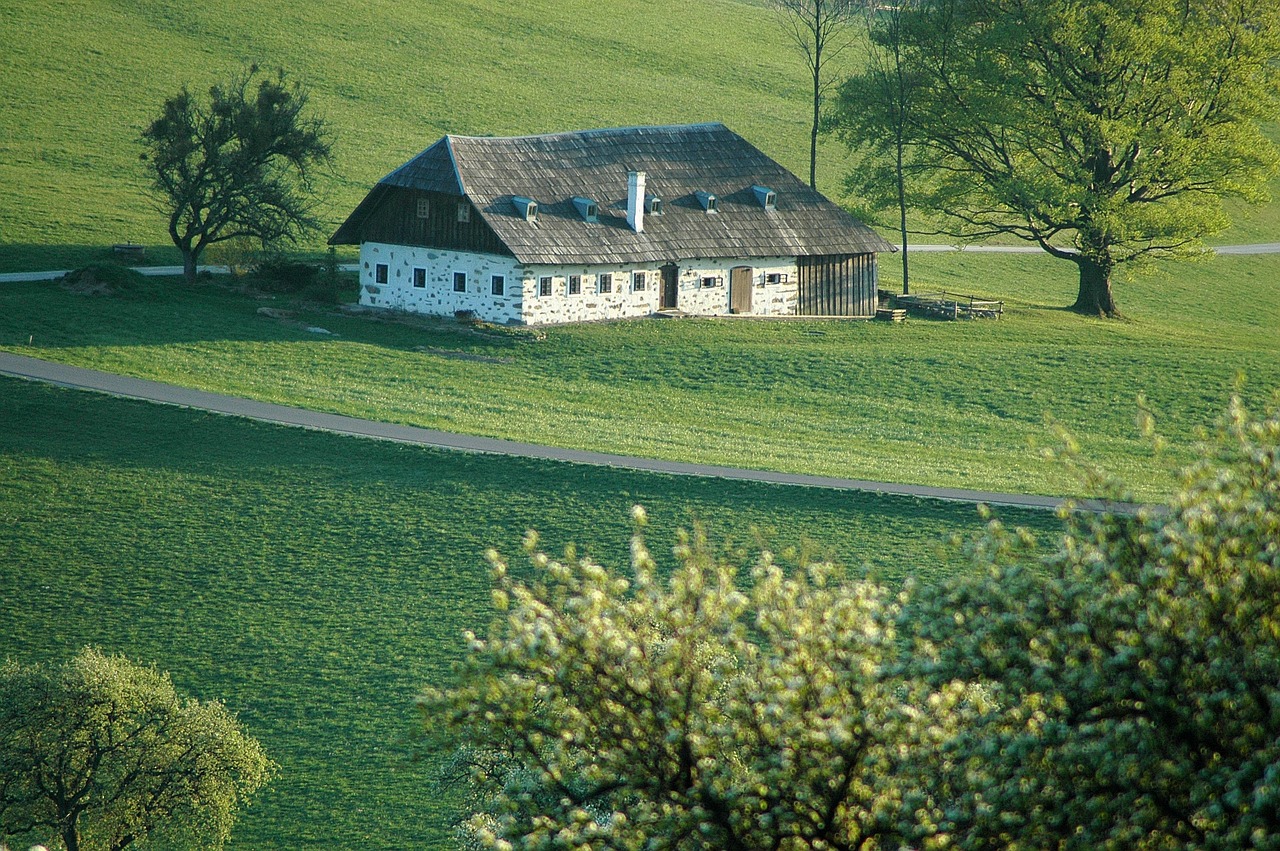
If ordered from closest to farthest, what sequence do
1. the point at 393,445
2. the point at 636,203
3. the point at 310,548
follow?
the point at 310,548, the point at 393,445, the point at 636,203

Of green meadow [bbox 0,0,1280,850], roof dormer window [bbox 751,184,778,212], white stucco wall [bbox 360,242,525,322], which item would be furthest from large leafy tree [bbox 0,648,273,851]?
roof dormer window [bbox 751,184,778,212]

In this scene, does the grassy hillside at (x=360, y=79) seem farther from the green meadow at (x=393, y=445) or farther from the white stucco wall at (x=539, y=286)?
the white stucco wall at (x=539, y=286)

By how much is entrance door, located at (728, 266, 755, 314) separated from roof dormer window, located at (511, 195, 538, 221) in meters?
8.88

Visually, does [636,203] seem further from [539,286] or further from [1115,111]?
[1115,111]

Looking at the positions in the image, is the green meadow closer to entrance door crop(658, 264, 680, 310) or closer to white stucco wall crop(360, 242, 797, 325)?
white stucco wall crop(360, 242, 797, 325)

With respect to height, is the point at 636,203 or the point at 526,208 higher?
the point at 636,203

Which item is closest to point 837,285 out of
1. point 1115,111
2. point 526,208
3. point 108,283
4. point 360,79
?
point 1115,111

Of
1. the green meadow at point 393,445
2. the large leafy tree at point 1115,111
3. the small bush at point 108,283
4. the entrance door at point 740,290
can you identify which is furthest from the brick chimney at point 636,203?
the small bush at point 108,283

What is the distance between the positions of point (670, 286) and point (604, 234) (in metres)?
3.71

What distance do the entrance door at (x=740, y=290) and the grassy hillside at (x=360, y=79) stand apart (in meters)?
24.0

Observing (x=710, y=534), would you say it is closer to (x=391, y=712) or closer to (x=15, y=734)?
(x=391, y=712)

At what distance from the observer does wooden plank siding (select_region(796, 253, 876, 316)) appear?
184ft

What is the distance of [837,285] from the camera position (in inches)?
2235

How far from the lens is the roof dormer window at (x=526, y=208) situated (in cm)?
5016
